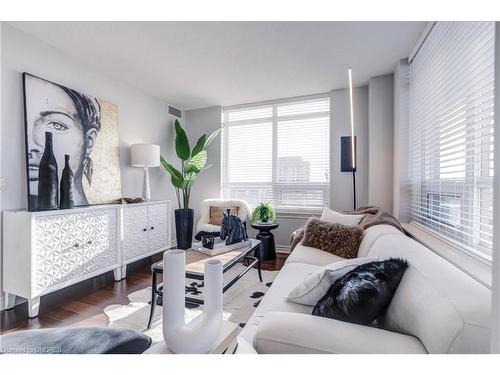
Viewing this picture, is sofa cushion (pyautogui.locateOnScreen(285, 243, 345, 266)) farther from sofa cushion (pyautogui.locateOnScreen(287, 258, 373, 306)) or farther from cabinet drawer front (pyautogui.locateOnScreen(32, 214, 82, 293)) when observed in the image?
cabinet drawer front (pyautogui.locateOnScreen(32, 214, 82, 293))

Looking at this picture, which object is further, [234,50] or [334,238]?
[234,50]

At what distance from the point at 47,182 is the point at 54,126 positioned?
663 millimetres

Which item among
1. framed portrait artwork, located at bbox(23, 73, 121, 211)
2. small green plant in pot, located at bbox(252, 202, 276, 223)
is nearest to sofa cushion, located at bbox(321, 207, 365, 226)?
small green plant in pot, located at bbox(252, 202, 276, 223)

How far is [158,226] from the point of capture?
321 cm

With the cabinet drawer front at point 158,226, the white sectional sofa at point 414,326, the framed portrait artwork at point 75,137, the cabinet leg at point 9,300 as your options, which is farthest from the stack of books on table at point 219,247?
the cabinet leg at point 9,300

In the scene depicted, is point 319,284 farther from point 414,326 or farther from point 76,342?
point 76,342

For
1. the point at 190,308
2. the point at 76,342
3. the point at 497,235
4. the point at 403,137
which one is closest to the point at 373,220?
the point at 403,137

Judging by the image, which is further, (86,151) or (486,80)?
(86,151)

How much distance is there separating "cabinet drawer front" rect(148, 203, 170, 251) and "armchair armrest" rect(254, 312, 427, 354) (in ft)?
8.42

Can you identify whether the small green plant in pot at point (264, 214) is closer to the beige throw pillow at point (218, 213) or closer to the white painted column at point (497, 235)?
the beige throw pillow at point (218, 213)
